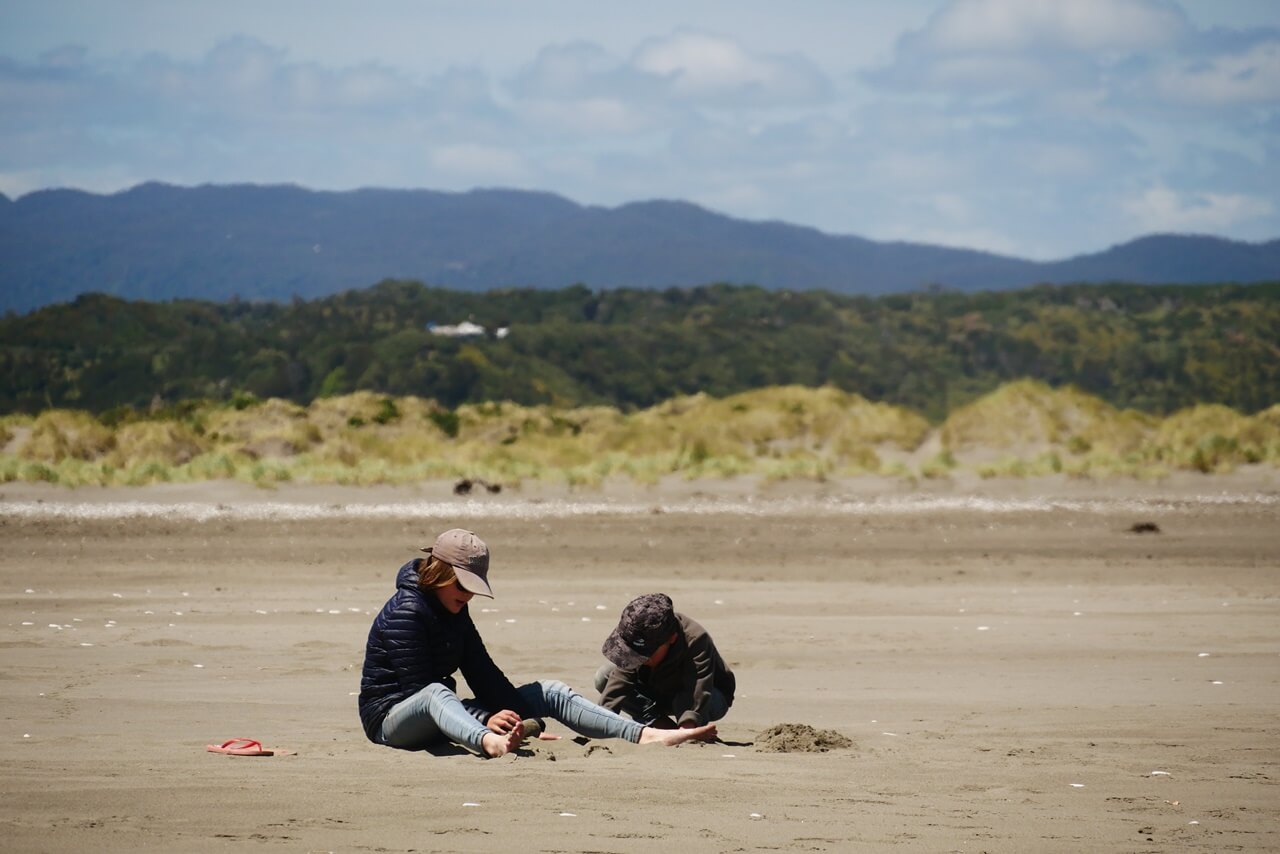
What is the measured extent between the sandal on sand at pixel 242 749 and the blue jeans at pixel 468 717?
57 cm

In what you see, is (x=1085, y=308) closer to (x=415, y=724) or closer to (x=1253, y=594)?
(x=1253, y=594)

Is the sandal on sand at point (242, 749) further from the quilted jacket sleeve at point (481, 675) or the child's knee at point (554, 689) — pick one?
the child's knee at point (554, 689)

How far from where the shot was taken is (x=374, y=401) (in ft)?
115

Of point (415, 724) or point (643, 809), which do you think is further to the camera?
point (415, 724)

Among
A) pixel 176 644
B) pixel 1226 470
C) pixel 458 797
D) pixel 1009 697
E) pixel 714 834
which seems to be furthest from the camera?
pixel 1226 470

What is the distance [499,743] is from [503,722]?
18cm

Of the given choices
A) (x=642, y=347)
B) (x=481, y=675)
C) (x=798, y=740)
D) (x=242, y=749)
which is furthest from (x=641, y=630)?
(x=642, y=347)

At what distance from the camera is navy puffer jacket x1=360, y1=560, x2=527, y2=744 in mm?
7074

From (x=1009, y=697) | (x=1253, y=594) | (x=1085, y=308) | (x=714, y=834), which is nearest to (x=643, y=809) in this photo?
(x=714, y=834)

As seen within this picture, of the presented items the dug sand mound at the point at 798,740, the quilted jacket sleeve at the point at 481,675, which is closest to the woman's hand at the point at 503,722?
the quilted jacket sleeve at the point at 481,675

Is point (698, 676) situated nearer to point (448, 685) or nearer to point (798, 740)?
point (798, 740)

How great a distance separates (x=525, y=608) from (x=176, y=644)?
3184 millimetres

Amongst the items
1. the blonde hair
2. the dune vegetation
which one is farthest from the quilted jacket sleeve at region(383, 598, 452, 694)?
the dune vegetation

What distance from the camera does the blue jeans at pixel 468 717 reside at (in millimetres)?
6840
